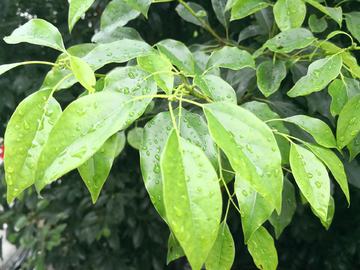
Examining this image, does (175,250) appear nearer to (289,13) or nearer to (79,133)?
(79,133)

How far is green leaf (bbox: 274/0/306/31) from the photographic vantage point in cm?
44

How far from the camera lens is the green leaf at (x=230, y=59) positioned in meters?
0.42

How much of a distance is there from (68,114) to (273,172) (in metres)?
0.19

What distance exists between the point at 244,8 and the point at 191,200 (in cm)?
41

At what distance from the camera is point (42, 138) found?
267mm

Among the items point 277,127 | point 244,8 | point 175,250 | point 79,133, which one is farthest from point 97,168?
point 244,8

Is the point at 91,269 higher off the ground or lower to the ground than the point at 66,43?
lower

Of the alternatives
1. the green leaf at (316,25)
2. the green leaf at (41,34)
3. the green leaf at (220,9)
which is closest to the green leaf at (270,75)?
the green leaf at (316,25)

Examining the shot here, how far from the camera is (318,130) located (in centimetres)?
37

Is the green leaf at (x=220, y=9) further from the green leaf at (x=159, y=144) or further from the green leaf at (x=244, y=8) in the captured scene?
the green leaf at (x=159, y=144)

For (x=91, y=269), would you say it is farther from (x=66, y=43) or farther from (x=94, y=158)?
(x=94, y=158)

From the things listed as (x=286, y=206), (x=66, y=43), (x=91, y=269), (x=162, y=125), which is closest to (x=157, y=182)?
(x=162, y=125)

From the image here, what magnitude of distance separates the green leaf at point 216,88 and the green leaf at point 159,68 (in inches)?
1.8

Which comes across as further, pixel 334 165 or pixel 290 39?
pixel 290 39
